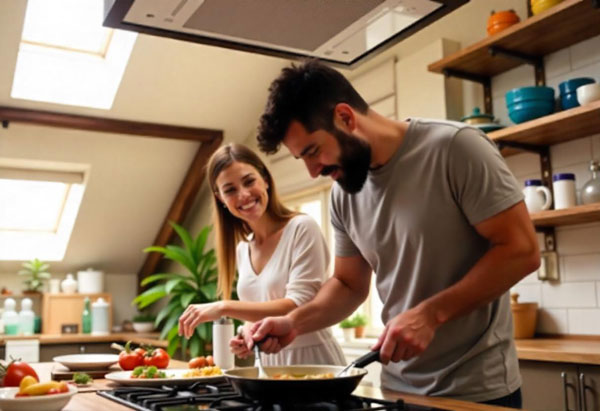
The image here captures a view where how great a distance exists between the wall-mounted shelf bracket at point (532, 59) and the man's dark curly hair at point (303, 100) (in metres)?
1.76

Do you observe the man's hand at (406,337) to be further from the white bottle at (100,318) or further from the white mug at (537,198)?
the white bottle at (100,318)

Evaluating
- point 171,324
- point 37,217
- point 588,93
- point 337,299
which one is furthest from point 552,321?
point 37,217

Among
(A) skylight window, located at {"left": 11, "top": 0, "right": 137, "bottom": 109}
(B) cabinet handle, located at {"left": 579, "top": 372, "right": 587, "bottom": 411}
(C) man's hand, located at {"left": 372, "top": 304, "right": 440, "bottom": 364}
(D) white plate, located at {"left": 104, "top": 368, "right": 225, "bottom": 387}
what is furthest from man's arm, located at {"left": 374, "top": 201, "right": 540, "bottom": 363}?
(A) skylight window, located at {"left": 11, "top": 0, "right": 137, "bottom": 109}

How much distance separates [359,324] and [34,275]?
3036 mm

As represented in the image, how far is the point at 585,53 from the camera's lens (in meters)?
2.84

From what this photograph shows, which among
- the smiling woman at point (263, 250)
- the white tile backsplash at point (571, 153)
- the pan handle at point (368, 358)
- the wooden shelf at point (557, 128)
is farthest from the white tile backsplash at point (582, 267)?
the pan handle at point (368, 358)

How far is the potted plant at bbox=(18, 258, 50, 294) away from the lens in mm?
5559

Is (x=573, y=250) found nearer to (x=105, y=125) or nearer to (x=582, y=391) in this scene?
(x=582, y=391)

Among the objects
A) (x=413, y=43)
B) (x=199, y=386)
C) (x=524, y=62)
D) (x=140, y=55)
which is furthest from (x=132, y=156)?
(x=199, y=386)

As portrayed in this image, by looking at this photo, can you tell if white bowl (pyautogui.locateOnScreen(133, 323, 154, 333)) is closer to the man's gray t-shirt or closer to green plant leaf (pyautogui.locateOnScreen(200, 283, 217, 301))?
green plant leaf (pyautogui.locateOnScreen(200, 283, 217, 301))

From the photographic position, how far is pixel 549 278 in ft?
9.61

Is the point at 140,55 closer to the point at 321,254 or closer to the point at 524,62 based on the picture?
the point at 524,62

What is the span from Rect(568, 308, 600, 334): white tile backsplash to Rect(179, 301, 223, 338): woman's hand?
1.69 meters

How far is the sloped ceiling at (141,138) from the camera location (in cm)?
452
